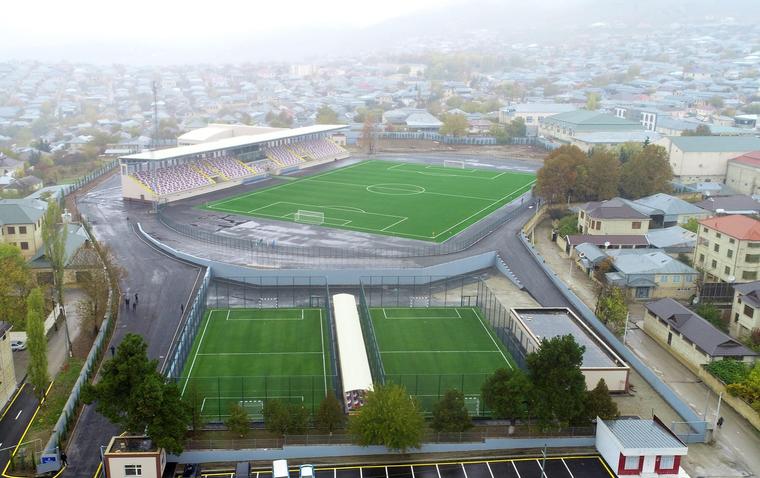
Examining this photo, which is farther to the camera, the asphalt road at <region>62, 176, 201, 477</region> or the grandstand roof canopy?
the grandstand roof canopy

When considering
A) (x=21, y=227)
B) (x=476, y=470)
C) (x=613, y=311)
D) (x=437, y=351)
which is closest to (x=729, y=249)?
(x=613, y=311)

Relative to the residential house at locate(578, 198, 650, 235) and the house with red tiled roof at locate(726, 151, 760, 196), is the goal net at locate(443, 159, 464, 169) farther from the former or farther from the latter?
the residential house at locate(578, 198, 650, 235)

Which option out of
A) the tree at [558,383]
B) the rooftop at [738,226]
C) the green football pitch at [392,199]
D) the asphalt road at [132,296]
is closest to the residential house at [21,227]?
the asphalt road at [132,296]

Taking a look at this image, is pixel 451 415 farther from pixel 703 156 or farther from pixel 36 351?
pixel 703 156

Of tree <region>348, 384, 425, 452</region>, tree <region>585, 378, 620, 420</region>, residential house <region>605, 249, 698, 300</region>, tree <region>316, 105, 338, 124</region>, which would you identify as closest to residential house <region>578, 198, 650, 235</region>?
residential house <region>605, 249, 698, 300</region>

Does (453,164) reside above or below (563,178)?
below

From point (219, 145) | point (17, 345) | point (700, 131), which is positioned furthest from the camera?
point (700, 131)
